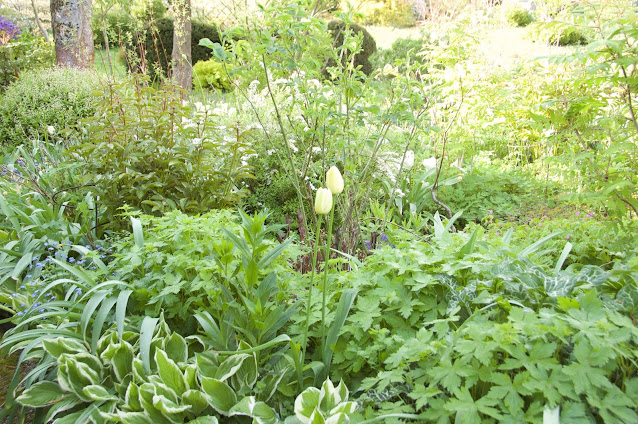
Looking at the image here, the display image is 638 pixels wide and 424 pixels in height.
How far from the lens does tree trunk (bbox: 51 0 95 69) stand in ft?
21.6

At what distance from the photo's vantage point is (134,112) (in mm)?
3479

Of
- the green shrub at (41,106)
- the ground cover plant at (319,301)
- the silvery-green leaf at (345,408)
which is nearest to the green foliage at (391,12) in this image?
the green shrub at (41,106)

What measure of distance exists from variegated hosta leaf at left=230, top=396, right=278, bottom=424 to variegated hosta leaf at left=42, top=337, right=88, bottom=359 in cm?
69

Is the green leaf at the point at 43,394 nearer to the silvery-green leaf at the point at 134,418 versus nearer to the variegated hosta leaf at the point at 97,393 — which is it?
the variegated hosta leaf at the point at 97,393

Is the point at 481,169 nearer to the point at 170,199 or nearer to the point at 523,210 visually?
the point at 523,210

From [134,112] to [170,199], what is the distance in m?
1.26

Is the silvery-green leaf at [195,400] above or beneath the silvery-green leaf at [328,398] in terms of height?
beneath

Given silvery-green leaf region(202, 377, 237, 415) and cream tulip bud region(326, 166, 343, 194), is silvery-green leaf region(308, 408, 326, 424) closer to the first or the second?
silvery-green leaf region(202, 377, 237, 415)

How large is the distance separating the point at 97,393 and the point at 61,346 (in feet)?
0.98

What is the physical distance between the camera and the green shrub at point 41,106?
16.3 feet

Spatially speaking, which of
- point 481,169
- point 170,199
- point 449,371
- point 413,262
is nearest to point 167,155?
point 170,199

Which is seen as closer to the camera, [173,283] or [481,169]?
[173,283]

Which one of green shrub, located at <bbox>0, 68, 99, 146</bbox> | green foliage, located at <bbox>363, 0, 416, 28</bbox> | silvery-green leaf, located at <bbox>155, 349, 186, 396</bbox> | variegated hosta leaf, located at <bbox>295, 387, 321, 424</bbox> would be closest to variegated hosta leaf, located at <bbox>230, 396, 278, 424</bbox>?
variegated hosta leaf, located at <bbox>295, 387, 321, 424</bbox>

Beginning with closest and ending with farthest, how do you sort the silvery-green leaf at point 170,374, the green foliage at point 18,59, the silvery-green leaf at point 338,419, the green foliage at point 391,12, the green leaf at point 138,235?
the silvery-green leaf at point 338,419, the silvery-green leaf at point 170,374, the green leaf at point 138,235, the green foliage at point 18,59, the green foliage at point 391,12
